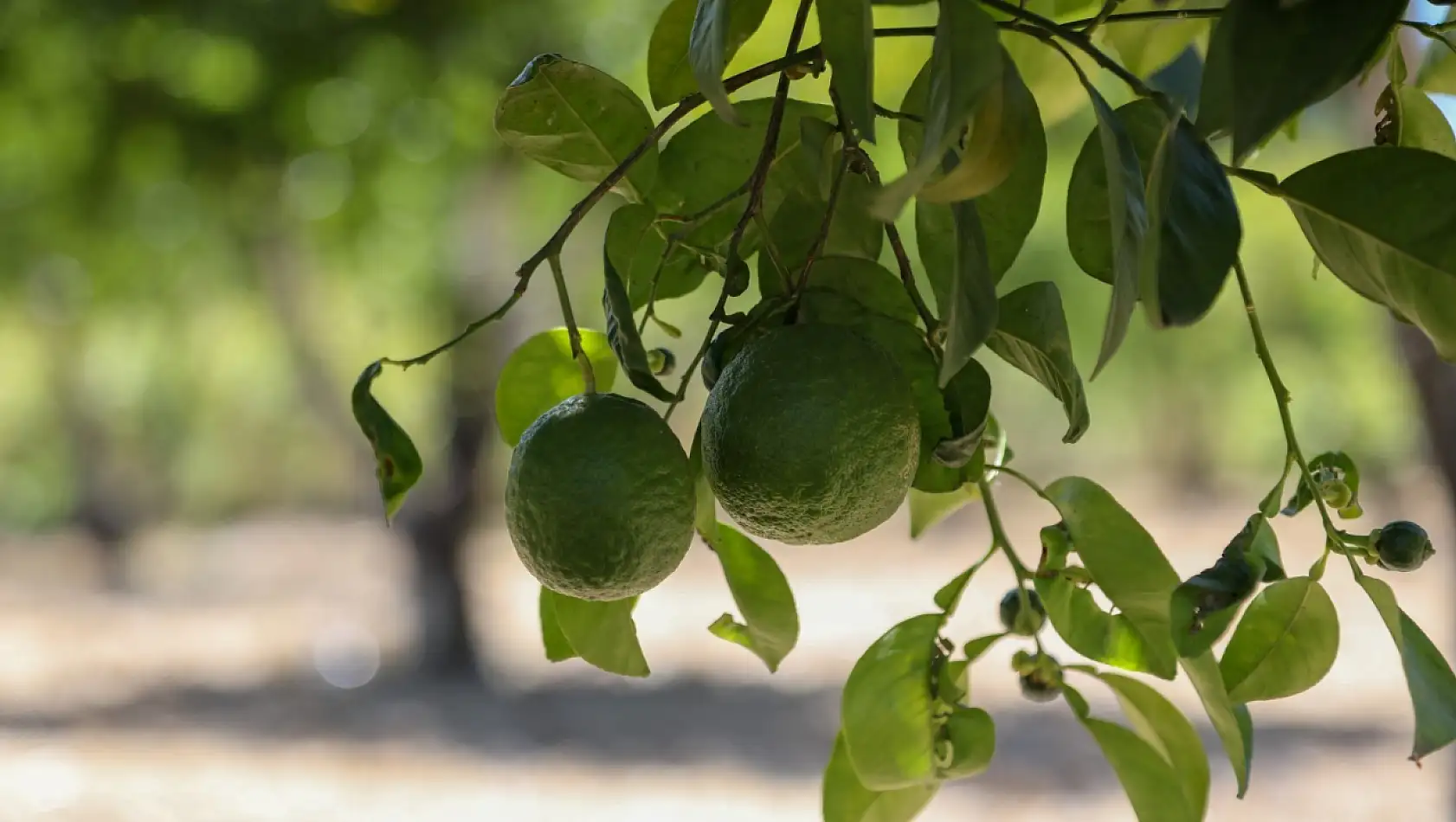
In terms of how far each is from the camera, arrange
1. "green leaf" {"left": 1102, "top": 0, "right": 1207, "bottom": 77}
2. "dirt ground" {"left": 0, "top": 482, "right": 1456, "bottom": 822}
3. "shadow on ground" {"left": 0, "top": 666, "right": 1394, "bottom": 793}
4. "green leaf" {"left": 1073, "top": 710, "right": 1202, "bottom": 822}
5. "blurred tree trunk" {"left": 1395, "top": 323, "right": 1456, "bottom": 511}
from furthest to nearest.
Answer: "shadow on ground" {"left": 0, "top": 666, "right": 1394, "bottom": 793} → "dirt ground" {"left": 0, "top": 482, "right": 1456, "bottom": 822} → "blurred tree trunk" {"left": 1395, "top": 323, "right": 1456, "bottom": 511} → "green leaf" {"left": 1102, "top": 0, "right": 1207, "bottom": 77} → "green leaf" {"left": 1073, "top": 710, "right": 1202, "bottom": 822}

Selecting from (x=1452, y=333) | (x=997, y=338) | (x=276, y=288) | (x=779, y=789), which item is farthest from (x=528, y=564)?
(x=276, y=288)

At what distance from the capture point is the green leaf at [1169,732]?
0.50m

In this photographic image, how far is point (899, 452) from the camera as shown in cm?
42

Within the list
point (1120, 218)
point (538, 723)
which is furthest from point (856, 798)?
point (538, 723)

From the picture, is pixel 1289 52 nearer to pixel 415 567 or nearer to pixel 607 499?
pixel 607 499

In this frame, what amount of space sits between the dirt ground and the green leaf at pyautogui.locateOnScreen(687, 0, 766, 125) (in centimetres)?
155

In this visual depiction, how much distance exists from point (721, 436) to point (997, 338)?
3.8 inches

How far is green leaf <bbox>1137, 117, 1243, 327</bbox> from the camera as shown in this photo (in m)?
0.28

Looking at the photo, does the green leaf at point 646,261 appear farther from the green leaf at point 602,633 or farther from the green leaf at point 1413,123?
the green leaf at point 1413,123

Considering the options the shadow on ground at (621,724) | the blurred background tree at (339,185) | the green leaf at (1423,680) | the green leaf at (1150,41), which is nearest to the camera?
the green leaf at (1423,680)

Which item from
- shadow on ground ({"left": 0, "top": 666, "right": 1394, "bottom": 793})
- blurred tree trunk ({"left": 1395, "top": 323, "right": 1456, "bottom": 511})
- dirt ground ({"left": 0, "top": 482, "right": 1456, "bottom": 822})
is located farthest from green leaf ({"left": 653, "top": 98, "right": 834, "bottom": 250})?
shadow on ground ({"left": 0, "top": 666, "right": 1394, "bottom": 793})

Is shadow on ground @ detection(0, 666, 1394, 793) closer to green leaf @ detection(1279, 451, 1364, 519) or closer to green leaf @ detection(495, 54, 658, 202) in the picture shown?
green leaf @ detection(1279, 451, 1364, 519)

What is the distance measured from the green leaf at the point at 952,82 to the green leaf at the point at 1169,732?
277 millimetres

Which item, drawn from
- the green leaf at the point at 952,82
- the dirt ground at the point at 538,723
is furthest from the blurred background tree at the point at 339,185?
the dirt ground at the point at 538,723
